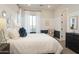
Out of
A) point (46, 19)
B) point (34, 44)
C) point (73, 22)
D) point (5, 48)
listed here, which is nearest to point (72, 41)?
point (73, 22)

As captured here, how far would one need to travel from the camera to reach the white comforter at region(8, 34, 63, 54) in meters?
2.24

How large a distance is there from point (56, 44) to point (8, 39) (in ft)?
3.08

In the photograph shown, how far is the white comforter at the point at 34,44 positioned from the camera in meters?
2.24

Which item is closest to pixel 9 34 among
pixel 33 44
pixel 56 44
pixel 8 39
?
pixel 8 39

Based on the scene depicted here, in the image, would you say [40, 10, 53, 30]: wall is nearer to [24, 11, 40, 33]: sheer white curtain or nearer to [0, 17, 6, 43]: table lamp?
[24, 11, 40, 33]: sheer white curtain

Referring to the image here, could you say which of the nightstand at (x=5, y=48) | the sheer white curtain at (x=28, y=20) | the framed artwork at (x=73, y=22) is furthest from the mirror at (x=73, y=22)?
the nightstand at (x=5, y=48)

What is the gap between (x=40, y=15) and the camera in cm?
238

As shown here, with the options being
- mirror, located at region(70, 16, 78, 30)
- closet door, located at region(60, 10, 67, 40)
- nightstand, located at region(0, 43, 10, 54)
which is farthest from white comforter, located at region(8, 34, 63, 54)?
mirror, located at region(70, 16, 78, 30)

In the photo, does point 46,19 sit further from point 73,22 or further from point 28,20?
point 73,22

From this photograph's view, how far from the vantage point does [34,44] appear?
227cm

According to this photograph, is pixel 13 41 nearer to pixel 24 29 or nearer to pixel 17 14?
pixel 24 29

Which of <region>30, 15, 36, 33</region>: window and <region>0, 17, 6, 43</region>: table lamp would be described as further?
<region>30, 15, 36, 33</region>: window

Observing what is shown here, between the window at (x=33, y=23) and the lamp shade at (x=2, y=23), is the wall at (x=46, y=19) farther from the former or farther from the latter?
the lamp shade at (x=2, y=23)

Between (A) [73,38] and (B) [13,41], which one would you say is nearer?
(B) [13,41]
